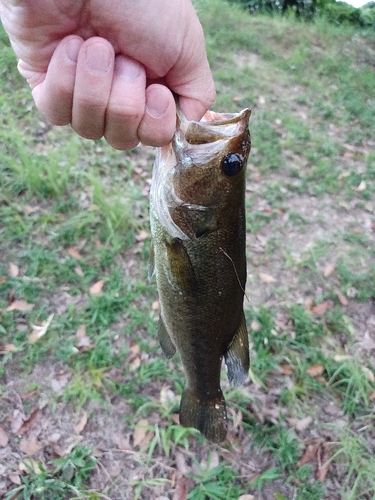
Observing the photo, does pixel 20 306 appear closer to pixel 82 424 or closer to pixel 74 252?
pixel 74 252

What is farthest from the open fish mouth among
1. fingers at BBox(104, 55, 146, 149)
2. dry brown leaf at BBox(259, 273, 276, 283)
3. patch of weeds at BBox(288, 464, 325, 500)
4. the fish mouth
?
dry brown leaf at BBox(259, 273, 276, 283)

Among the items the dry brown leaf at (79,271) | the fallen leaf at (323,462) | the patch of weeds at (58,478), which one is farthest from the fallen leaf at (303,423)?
the dry brown leaf at (79,271)

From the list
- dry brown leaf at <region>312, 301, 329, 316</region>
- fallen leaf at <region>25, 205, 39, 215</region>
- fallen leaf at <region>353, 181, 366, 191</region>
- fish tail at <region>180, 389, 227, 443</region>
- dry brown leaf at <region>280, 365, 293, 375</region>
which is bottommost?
fallen leaf at <region>25, 205, 39, 215</region>

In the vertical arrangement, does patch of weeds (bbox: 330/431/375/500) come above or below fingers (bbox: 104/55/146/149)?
below

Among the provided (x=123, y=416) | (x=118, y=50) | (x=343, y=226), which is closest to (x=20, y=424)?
(x=123, y=416)

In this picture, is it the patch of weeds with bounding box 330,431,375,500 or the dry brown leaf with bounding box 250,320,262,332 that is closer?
the patch of weeds with bounding box 330,431,375,500

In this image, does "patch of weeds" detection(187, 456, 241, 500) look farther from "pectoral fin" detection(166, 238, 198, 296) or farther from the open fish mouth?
the open fish mouth
